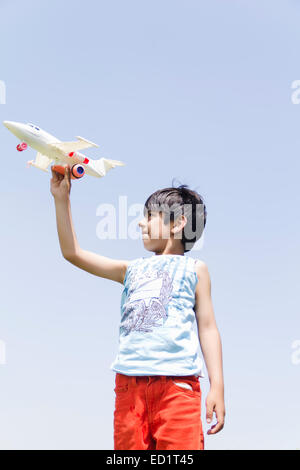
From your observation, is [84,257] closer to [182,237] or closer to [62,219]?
[62,219]

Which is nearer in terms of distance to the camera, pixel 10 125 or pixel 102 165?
pixel 102 165

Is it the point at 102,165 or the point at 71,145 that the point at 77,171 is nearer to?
the point at 71,145

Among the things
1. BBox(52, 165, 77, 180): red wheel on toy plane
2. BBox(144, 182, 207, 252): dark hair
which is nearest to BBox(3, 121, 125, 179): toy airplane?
BBox(52, 165, 77, 180): red wheel on toy plane

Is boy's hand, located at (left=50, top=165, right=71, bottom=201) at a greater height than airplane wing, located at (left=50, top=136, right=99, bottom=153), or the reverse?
airplane wing, located at (left=50, top=136, right=99, bottom=153)

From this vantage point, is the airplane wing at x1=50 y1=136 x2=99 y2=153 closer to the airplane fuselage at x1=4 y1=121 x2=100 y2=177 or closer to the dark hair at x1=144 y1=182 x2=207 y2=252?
the airplane fuselage at x1=4 y1=121 x2=100 y2=177

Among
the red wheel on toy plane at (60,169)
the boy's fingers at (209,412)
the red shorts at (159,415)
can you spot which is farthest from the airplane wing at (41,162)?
the boy's fingers at (209,412)

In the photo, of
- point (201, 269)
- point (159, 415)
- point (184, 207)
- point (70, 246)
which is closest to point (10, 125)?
point (70, 246)

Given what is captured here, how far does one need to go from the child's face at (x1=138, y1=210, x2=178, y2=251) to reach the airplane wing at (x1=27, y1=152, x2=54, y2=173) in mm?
890

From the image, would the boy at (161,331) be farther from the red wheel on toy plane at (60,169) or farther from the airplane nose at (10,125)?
the airplane nose at (10,125)

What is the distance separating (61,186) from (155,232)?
737 millimetres

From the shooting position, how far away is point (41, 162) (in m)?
4.12

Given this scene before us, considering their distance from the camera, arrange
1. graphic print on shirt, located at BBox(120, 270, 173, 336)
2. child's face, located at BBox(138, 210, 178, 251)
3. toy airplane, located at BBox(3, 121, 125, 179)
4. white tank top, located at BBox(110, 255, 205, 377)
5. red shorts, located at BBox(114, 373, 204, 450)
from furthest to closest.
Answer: toy airplane, located at BBox(3, 121, 125, 179), child's face, located at BBox(138, 210, 178, 251), graphic print on shirt, located at BBox(120, 270, 173, 336), white tank top, located at BBox(110, 255, 205, 377), red shorts, located at BBox(114, 373, 204, 450)

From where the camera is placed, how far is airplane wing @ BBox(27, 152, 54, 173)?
395 centimetres
